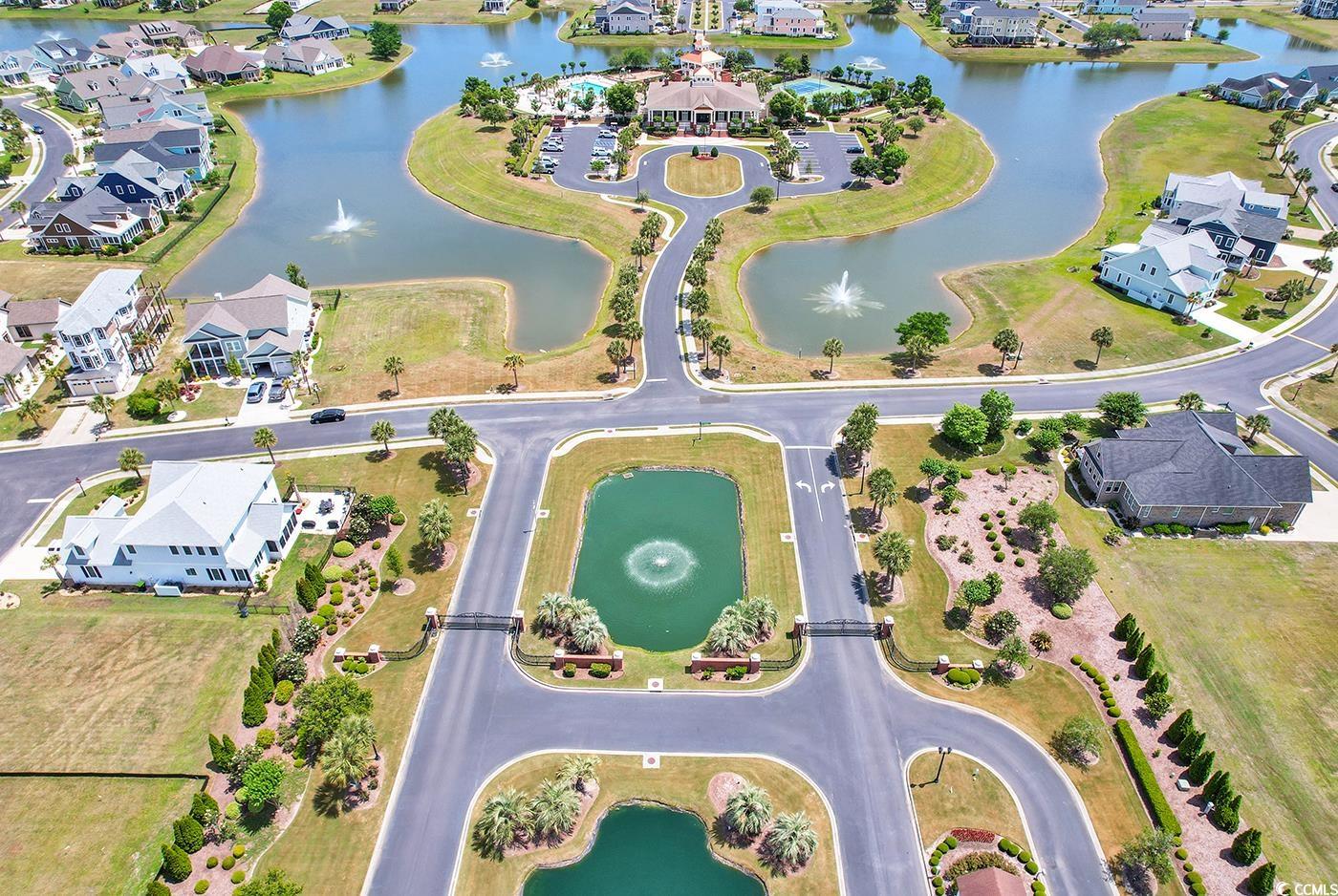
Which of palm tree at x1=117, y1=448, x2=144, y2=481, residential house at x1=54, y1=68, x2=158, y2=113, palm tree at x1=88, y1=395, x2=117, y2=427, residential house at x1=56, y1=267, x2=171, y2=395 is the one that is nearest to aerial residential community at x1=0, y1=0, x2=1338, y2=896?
residential house at x1=56, y1=267, x2=171, y2=395

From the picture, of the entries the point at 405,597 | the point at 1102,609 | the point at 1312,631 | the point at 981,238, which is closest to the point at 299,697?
the point at 405,597

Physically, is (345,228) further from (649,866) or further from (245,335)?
(649,866)

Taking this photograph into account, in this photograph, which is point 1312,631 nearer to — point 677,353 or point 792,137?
point 677,353

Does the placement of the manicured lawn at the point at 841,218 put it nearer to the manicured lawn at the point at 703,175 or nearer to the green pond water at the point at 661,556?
the manicured lawn at the point at 703,175

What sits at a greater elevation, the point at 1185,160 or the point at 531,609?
the point at 1185,160

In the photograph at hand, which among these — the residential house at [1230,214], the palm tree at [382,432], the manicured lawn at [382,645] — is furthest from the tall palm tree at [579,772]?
the residential house at [1230,214]

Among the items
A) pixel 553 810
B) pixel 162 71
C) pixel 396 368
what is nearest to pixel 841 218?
pixel 396 368

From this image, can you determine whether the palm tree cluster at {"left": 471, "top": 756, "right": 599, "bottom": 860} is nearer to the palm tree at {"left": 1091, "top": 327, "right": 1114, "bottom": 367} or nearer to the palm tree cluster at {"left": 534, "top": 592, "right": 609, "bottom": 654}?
the palm tree cluster at {"left": 534, "top": 592, "right": 609, "bottom": 654}
